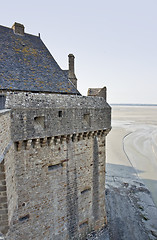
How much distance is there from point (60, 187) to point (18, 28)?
12.5 m

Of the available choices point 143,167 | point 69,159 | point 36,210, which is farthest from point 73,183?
point 143,167

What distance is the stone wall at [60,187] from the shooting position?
22.5 feet

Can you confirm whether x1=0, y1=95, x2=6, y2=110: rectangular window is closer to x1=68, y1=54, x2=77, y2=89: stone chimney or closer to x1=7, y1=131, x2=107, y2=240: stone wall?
x1=7, y1=131, x2=107, y2=240: stone wall

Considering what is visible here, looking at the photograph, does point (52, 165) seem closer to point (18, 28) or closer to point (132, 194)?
point (18, 28)

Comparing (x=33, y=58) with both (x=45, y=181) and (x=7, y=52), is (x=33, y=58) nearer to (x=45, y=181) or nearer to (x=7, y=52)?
(x=7, y=52)

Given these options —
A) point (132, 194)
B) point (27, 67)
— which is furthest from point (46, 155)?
point (132, 194)

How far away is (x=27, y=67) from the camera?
11000 mm

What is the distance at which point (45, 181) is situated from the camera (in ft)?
A: 24.4

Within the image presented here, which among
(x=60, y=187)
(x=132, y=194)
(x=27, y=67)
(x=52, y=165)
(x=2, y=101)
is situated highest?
(x=27, y=67)

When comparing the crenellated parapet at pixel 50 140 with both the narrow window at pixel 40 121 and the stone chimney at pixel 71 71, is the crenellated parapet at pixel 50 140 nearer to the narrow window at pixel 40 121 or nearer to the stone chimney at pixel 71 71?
the narrow window at pixel 40 121

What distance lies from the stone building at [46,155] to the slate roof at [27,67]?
0.06m

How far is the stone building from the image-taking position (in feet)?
20.1

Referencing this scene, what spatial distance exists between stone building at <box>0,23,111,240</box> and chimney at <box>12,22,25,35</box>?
5.75 ft

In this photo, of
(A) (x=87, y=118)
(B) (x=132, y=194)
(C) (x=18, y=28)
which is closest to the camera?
(A) (x=87, y=118)
